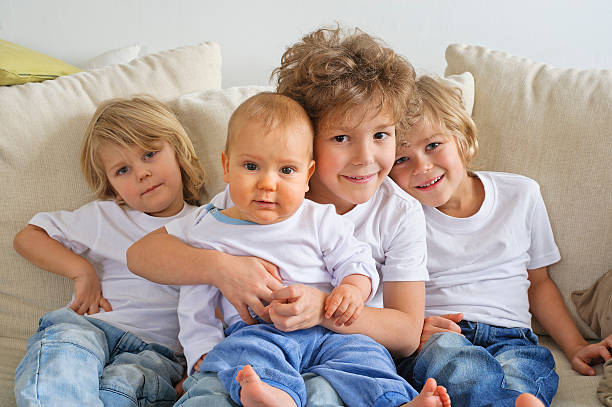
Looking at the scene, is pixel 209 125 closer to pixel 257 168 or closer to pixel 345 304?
pixel 257 168

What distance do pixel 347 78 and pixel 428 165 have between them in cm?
32

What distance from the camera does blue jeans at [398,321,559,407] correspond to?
1.08 metres

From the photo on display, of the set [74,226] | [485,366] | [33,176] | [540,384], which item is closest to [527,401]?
[485,366]

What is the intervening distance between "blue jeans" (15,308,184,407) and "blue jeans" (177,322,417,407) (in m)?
0.13

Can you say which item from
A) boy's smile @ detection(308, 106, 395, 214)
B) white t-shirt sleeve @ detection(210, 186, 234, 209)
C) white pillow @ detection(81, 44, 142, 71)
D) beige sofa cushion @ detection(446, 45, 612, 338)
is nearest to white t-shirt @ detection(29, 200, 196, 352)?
Answer: white t-shirt sleeve @ detection(210, 186, 234, 209)

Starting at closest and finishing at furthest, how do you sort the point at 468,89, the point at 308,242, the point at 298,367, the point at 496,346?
the point at 298,367
the point at 308,242
the point at 496,346
the point at 468,89

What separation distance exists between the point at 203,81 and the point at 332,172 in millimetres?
672

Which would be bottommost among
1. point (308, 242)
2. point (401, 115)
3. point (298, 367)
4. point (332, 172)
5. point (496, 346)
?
point (496, 346)

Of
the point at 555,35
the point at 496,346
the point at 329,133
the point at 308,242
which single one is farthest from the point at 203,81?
the point at 555,35

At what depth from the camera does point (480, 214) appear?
1467mm

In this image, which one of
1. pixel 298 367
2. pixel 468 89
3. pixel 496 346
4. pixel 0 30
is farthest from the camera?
pixel 0 30

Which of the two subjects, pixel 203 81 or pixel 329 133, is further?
pixel 203 81

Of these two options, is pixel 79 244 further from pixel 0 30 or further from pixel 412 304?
pixel 0 30

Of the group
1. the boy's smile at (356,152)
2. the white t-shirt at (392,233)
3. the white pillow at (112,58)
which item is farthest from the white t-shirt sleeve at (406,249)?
the white pillow at (112,58)
